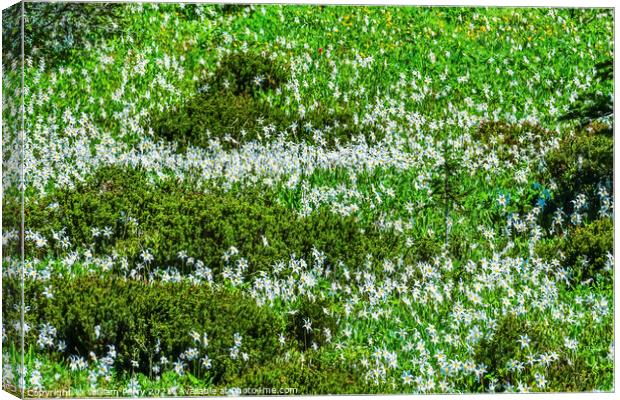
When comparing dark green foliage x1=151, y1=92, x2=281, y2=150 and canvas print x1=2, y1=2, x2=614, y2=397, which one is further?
dark green foliage x1=151, y1=92, x2=281, y2=150

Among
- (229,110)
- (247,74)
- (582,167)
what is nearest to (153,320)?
(229,110)

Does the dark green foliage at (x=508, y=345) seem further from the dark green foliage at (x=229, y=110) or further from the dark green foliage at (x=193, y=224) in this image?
the dark green foliage at (x=229, y=110)

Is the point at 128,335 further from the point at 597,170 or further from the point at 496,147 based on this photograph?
the point at 597,170

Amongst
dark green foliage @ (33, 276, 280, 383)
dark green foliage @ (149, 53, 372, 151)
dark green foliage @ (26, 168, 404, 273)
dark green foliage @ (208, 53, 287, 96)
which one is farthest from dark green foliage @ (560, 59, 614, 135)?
dark green foliage @ (33, 276, 280, 383)

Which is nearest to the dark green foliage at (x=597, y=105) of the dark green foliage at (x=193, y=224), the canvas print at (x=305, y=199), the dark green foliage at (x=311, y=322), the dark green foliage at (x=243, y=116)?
the canvas print at (x=305, y=199)

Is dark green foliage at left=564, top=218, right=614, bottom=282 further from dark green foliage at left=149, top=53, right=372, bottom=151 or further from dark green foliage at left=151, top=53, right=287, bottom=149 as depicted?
dark green foliage at left=151, top=53, right=287, bottom=149

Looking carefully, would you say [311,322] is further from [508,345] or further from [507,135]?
[507,135]
